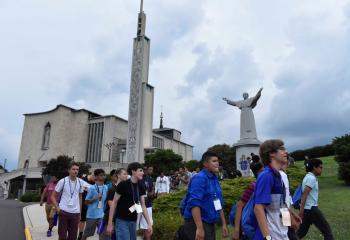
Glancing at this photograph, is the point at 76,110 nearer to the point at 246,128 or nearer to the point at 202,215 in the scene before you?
the point at 246,128

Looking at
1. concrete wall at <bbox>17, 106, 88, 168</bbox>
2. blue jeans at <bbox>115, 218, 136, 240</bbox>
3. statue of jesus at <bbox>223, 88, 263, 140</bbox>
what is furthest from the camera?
concrete wall at <bbox>17, 106, 88, 168</bbox>

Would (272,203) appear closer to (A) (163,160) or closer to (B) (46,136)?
(A) (163,160)

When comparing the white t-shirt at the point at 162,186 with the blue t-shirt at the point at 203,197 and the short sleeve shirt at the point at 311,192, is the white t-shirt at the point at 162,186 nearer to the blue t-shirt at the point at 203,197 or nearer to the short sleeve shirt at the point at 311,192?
the short sleeve shirt at the point at 311,192

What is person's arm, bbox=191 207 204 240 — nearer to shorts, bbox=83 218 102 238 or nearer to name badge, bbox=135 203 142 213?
name badge, bbox=135 203 142 213

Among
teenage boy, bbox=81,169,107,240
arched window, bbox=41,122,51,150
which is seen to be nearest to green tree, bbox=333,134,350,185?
teenage boy, bbox=81,169,107,240

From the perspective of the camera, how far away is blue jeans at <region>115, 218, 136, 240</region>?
5.17 metres

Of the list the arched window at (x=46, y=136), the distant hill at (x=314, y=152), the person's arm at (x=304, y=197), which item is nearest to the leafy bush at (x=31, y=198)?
the distant hill at (x=314, y=152)

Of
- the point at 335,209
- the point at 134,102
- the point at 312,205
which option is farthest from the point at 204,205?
the point at 134,102

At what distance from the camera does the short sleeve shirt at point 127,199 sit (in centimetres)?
529

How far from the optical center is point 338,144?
1891 centimetres

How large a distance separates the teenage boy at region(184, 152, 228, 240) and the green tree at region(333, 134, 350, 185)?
15.2m

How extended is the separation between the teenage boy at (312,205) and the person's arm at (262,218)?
2.51 meters

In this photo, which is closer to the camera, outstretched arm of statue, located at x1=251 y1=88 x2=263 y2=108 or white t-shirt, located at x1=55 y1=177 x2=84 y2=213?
white t-shirt, located at x1=55 y1=177 x2=84 y2=213

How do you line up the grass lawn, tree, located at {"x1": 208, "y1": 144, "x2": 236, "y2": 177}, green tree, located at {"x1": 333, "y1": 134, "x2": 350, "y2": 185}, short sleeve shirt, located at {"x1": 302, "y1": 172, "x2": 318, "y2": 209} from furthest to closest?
1. tree, located at {"x1": 208, "y1": 144, "x2": 236, "y2": 177}
2. green tree, located at {"x1": 333, "y1": 134, "x2": 350, "y2": 185}
3. the grass lawn
4. short sleeve shirt, located at {"x1": 302, "y1": 172, "x2": 318, "y2": 209}
